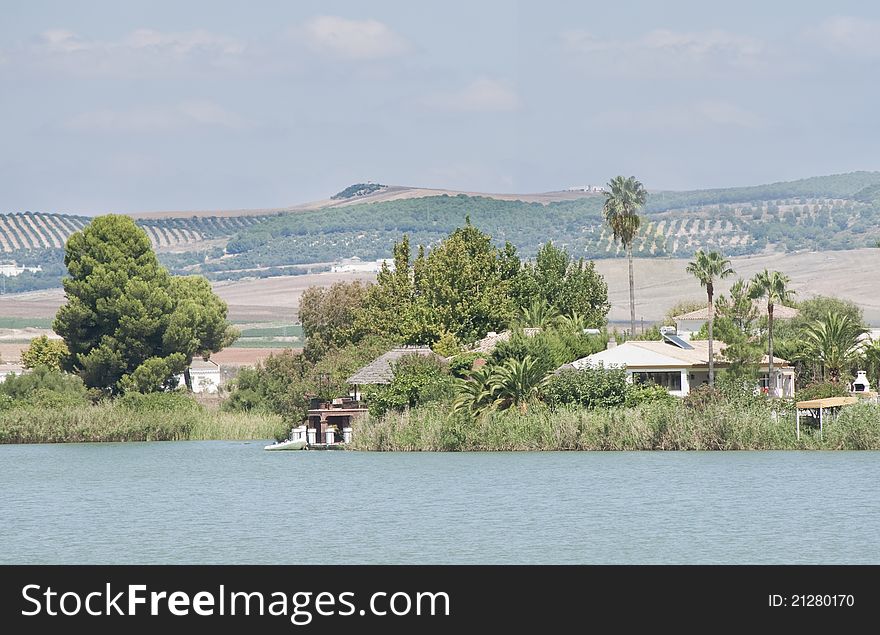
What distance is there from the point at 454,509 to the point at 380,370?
34793mm

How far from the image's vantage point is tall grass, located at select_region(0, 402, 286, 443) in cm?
9006

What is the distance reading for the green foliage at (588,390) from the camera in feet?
252

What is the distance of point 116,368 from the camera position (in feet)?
334

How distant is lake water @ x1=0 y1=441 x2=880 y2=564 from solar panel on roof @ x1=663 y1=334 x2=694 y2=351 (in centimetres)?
2726

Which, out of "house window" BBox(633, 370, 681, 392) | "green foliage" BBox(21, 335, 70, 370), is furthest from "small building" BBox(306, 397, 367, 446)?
"green foliage" BBox(21, 335, 70, 370)

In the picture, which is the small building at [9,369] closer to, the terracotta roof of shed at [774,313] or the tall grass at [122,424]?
the tall grass at [122,424]

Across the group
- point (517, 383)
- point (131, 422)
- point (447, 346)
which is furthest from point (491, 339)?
point (517, 383)

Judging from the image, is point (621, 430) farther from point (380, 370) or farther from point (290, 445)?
point (290, 445)

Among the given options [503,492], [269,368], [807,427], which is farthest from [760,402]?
[269,368]

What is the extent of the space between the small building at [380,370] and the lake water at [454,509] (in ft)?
36.0

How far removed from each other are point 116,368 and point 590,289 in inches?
1222

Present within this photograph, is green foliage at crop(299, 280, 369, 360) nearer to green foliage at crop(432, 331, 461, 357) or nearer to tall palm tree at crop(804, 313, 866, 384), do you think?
green foliage at crop(432, 331, 461, 357)

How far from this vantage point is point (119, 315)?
102 meters
